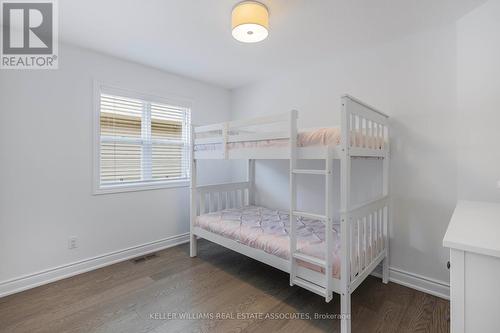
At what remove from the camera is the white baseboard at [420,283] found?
6.75 ft

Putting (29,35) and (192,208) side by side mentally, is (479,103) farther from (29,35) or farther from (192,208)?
(29,35)

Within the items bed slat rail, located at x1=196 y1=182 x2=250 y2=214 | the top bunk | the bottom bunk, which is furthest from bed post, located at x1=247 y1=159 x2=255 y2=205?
the top bunk

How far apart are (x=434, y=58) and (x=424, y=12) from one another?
424mm

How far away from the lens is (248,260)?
113 inches

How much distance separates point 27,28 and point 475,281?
11.5 feet

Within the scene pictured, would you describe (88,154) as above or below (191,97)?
below

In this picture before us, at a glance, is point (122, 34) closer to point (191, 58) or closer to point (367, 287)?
point (191, 58)

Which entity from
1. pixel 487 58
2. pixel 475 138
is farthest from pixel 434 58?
pixel 475 138

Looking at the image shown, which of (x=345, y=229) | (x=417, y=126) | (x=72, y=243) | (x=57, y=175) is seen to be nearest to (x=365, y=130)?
(x=417, y=126)

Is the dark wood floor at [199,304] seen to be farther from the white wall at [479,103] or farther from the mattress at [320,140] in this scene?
the mattress at [320,140]

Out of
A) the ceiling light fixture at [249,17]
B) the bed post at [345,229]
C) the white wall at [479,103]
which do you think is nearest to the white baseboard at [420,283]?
the white wall at [479,103]

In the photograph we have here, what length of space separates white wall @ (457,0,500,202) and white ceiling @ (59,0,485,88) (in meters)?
0.16

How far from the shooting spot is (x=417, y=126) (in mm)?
2186

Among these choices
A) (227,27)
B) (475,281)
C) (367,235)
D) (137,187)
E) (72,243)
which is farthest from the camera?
(137,187)
